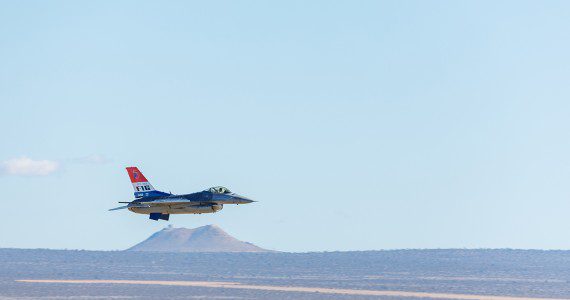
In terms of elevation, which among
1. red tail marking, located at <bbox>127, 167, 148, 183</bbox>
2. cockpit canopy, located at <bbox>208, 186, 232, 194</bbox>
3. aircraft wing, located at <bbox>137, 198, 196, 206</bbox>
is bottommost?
aircraft wing, located at <bbox>137, 198, 196, 206</bbox>

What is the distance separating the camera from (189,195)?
13200 centimetres

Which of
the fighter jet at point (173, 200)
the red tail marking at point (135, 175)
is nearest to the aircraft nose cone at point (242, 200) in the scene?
the fighter jet at point (173, 200)

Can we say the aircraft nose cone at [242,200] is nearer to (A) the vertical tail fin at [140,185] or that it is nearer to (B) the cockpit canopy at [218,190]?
(B) the cockpit canopy at [218,190]

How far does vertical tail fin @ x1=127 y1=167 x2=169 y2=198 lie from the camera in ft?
429

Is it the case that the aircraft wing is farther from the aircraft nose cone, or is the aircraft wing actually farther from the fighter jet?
the aircraft nose cone

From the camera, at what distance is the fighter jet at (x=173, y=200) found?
129 metres

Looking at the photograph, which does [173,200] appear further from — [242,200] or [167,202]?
[242,200]

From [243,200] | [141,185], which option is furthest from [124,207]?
[243,200]

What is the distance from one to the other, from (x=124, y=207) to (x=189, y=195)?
921 cm

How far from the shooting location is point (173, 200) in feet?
427

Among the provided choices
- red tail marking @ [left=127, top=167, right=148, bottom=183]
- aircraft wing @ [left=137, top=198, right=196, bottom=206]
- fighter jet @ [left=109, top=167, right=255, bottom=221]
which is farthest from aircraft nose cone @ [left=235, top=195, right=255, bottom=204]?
red tail marking @ [left=127, top=167, right=148, bottom=183]

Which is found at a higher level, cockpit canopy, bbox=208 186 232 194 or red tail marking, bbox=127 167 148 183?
red tail marking, bbox=127 167 148 183

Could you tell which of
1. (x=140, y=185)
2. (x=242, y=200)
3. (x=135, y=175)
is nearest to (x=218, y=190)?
(x=242, y=200)

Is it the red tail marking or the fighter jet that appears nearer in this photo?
the fighter jet
